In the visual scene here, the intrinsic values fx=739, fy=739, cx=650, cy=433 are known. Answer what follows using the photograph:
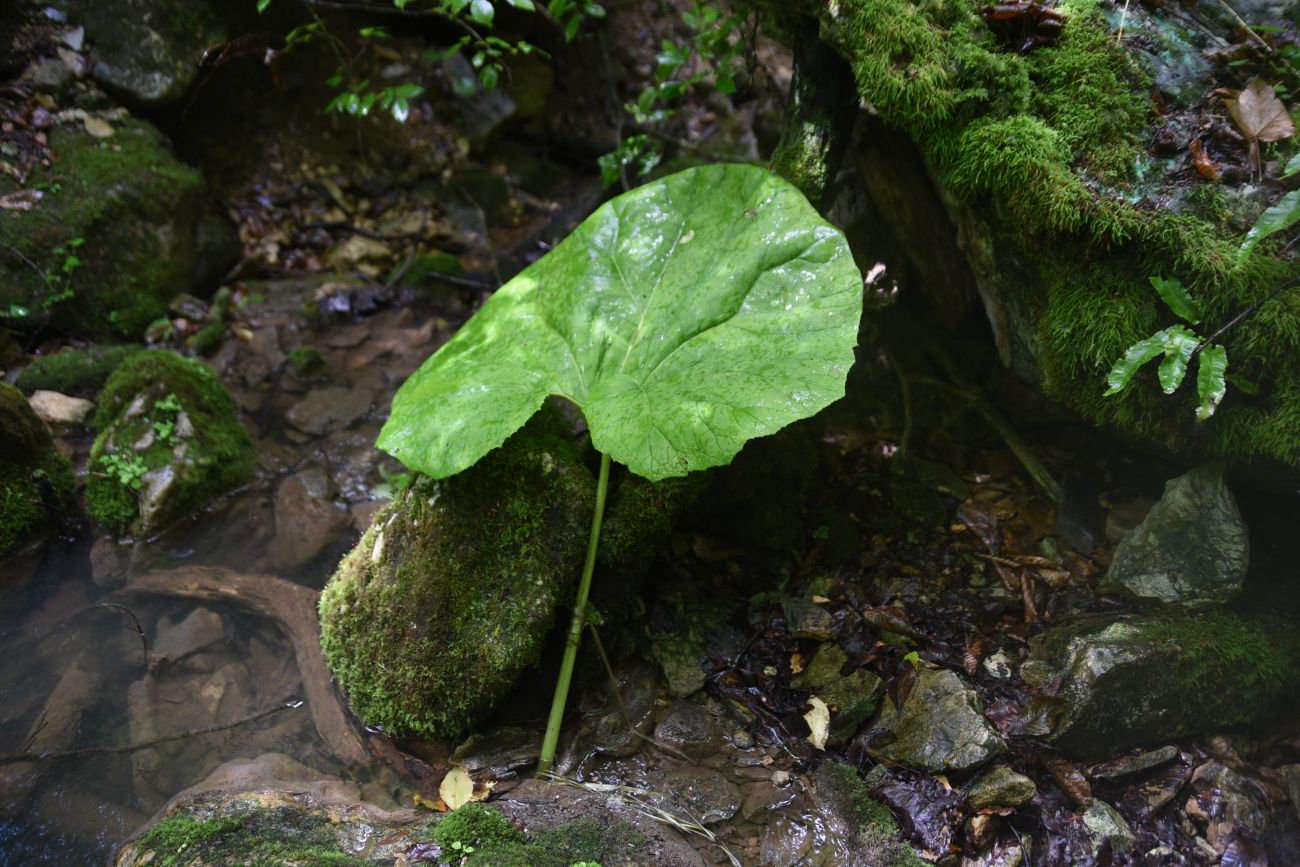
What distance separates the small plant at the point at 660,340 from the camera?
236 centimetres

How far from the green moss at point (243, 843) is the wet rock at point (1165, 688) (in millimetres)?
2323

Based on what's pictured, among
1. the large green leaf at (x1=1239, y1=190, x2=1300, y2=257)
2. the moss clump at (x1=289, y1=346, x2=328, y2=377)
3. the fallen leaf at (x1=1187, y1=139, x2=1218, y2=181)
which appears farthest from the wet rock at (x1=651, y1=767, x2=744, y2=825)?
the moss clump at (x1=289, y1=346, x2=328, y2=377)

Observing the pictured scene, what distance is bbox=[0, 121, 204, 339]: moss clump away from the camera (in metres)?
4.40

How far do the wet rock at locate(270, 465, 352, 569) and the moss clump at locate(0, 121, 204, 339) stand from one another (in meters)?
1.78

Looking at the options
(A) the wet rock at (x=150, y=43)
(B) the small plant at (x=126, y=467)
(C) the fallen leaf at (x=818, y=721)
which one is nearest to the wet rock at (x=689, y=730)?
(C) the fallen leaf at (x=818, y=721)

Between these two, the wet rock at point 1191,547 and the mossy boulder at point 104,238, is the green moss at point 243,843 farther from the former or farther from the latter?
the mossy boulder at point 104,238

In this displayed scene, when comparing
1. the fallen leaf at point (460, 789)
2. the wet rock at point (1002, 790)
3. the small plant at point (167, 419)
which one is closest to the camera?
the wet rock at point (1002, 790)

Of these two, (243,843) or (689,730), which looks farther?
(689,730)

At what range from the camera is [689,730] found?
2.80 m

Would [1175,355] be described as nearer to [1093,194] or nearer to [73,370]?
A: [1093,194]

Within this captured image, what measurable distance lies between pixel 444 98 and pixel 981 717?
243 inches

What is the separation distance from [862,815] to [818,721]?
36cm

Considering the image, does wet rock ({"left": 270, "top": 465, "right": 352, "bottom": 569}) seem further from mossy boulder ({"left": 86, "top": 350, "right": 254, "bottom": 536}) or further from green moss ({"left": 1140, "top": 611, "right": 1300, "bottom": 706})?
green moss ({"left": 1140, "top": 611, "right": 1300, "bottom": 706})

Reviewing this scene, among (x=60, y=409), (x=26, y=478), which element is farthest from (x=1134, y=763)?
(x=60, y=409)
